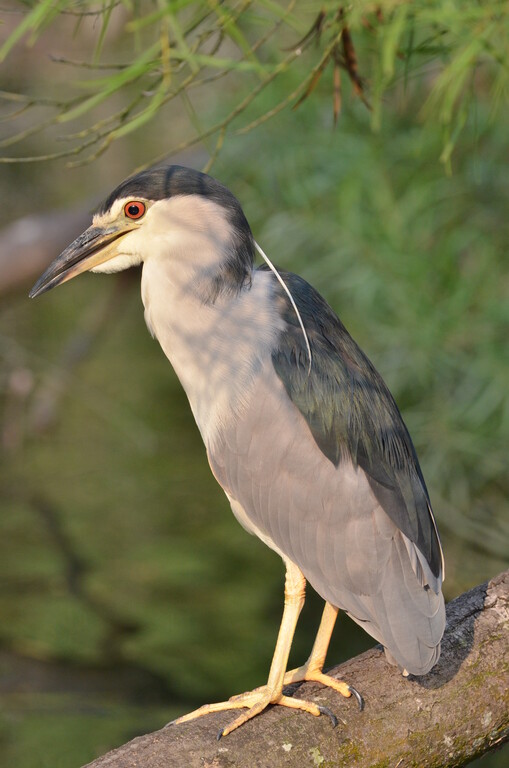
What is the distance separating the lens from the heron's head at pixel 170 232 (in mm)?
1347

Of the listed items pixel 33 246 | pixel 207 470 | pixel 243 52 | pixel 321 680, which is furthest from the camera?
pixel 207 470

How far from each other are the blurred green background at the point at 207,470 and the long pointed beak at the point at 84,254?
89 centimetres

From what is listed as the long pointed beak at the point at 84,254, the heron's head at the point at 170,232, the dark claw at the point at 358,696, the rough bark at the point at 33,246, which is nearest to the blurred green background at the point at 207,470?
Answer: the rough bark at the point at 33,246

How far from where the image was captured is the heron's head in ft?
4.42

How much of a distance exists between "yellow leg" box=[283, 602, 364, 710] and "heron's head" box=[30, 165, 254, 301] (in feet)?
1.77

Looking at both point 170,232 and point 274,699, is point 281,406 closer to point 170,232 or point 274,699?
point 170,232

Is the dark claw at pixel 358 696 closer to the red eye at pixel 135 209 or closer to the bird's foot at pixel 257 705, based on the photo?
the bird's foot at pixel 257 705

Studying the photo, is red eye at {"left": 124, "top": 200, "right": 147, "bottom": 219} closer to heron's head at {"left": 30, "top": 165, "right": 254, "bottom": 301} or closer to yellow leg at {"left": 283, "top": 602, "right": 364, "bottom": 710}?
heron's head at {"left": 30, "top": 165, "right": 254, "bottom": 301}

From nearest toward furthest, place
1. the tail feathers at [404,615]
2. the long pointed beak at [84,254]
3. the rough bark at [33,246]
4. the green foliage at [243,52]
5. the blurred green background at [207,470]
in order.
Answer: the green foliage at [243,52] < the tail feathers at [404,615] < the long pointed beak at [84,254] < the blurred green background at [207,470] < the rough bark at [33,246]

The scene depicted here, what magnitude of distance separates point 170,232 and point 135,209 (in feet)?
0.19

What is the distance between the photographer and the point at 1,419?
4703 mm

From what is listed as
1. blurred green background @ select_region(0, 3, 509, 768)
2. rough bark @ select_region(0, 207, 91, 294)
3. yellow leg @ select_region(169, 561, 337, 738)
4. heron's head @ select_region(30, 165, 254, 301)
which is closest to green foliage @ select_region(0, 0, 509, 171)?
heron's head @ select_region(30, 165, 254, 301)

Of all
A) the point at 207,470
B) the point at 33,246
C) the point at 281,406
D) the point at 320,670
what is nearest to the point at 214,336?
the point at 281,406

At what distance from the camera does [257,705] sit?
127 centimetres
